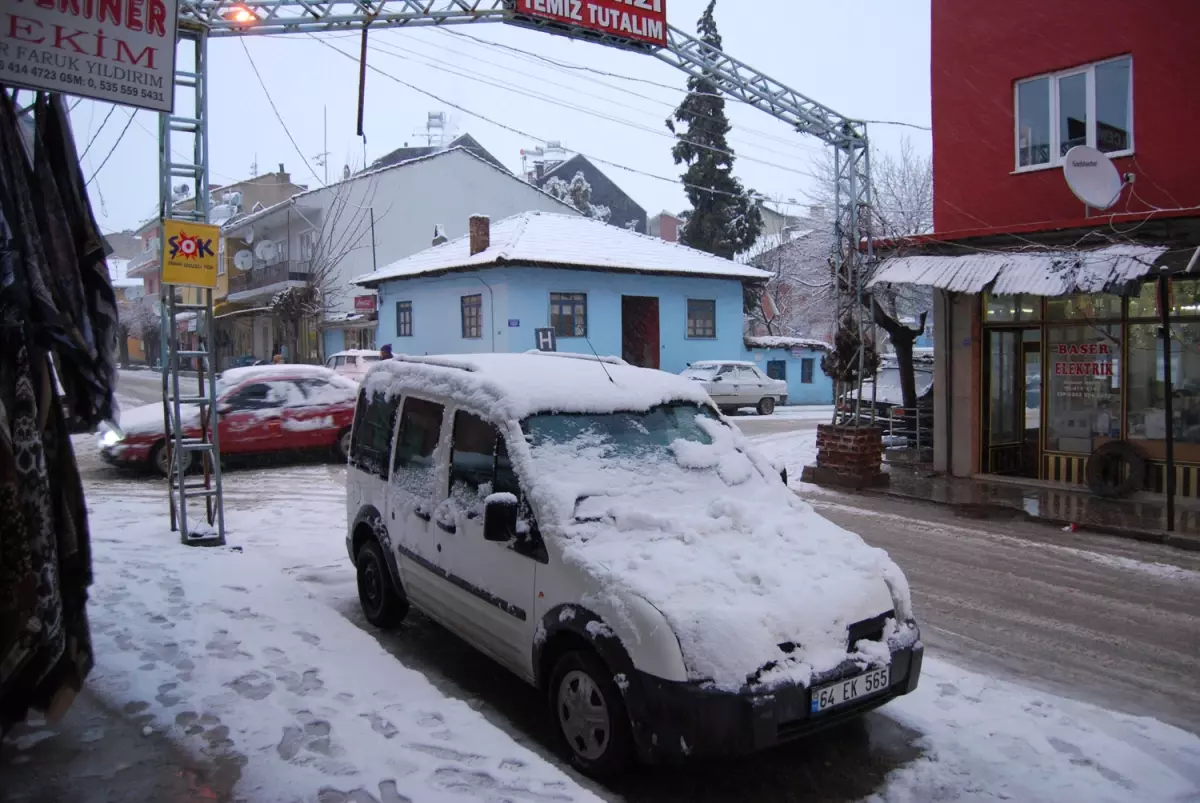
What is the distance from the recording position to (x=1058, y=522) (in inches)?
398

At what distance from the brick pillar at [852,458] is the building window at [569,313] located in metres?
15.2

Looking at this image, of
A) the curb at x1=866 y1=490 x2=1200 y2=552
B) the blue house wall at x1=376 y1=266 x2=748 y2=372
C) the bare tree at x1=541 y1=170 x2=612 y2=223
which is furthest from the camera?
the bare tree at x1=541 y1=170 x2=612 y2=223

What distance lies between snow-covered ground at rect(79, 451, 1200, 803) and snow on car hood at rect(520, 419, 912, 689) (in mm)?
779

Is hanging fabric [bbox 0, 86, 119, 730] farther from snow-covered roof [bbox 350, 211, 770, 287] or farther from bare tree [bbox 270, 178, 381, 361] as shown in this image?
bare tree [bbox 270, 178, 381, 361]

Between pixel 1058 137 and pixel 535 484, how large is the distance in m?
11.1

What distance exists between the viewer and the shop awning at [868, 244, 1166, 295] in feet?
33.2

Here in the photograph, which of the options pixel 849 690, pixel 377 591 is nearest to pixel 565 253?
pixel 377 591

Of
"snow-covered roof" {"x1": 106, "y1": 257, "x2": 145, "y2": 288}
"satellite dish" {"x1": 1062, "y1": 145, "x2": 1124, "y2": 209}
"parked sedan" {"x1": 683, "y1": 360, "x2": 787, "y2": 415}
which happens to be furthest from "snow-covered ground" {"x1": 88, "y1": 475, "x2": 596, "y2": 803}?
"snow-covered roof" {"x1": 106, "y1": 257, "x2": 145, "y2": 288}

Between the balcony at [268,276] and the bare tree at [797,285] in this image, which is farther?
the bare tree at [797,285]

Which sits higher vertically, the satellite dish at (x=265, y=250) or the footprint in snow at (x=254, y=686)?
the satellite dish at (x=265, y=250)

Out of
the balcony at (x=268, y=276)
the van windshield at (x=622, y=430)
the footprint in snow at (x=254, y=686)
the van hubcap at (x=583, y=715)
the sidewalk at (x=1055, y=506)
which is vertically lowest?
the sidewalk at (x=1055, y=506)

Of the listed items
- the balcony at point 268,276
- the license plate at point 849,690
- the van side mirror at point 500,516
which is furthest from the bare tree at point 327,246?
the license plate at point 849,690

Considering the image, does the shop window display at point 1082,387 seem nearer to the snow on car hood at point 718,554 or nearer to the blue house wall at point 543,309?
the snow on car hood at point 718,554

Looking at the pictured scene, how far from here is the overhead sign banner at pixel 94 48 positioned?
404 centimetres
